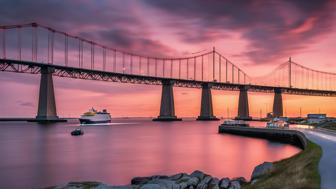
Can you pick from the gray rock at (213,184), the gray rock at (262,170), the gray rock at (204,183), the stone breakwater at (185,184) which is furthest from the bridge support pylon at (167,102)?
the gray rock at (213,184)

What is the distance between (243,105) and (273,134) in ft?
349

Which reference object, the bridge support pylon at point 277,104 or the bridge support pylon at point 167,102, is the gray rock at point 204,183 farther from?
the bridge support pylon at point 277,104

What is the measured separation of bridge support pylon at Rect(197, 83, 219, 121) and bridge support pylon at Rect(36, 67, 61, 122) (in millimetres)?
64612

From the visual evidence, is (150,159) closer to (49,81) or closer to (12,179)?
(12,179)

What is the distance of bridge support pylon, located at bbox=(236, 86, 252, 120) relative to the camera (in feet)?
538

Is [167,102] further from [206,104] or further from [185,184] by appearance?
[185,184]

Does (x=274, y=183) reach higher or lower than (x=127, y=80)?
lower

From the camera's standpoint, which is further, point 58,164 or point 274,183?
point 58,164

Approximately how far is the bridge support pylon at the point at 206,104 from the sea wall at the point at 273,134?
74.2 meters

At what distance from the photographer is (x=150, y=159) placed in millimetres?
40094

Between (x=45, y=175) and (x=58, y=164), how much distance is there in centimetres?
657

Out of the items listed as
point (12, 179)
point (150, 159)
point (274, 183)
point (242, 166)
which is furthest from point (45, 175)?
point (274, 183)

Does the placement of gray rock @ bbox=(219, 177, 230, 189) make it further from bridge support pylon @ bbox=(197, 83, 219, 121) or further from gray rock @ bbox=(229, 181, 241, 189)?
bridge support pylon @ bbox=(197, 83, 219, 121)

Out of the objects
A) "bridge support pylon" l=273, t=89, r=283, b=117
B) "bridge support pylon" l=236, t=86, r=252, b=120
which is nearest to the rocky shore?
"bridge support pylon" l=273, t=89, r=283, b=117
